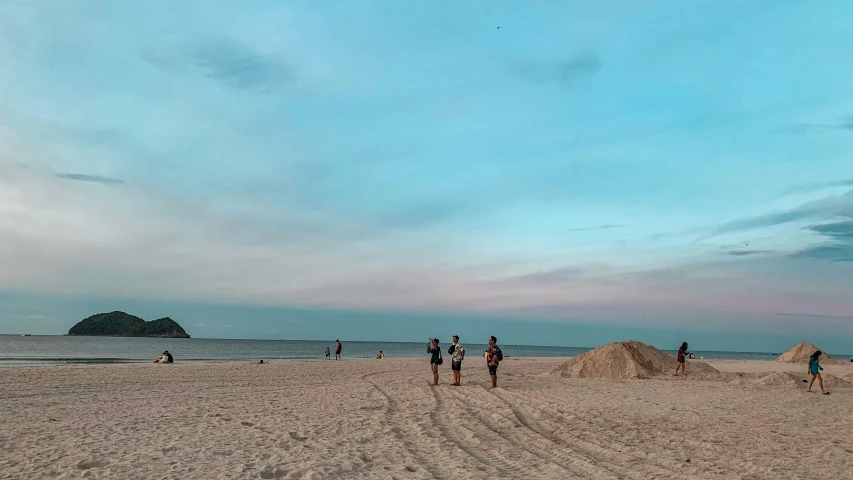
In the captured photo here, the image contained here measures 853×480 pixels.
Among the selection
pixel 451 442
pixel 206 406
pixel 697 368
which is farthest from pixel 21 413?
pixel 697 368

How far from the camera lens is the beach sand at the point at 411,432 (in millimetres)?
7445

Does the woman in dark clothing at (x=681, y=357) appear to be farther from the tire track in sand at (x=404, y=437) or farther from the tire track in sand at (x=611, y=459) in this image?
the tire track in sand at (x=611, y=459)

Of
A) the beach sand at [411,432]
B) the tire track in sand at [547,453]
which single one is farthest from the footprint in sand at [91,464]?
the tire track in sand at [547,453]

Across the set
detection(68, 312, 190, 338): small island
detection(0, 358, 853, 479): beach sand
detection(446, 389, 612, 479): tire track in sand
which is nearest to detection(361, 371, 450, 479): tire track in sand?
detection(0, 358, 853, 479): beach sand

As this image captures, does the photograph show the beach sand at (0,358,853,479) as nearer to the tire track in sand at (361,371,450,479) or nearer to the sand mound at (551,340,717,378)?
the tire track in sand at (361,371,450,479)

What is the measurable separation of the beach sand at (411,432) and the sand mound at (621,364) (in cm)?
578

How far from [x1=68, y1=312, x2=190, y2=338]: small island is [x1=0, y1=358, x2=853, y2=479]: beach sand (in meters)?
168

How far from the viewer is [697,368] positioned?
2573 cm

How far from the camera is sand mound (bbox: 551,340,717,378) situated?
23531 millimetres

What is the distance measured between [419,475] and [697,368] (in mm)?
22487

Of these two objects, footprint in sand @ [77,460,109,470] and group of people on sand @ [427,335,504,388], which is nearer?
footprint in sand @ [77,460,109,470]

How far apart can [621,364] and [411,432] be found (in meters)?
16.4

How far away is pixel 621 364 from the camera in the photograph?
23922mm

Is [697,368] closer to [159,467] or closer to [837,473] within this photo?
[837,473]
